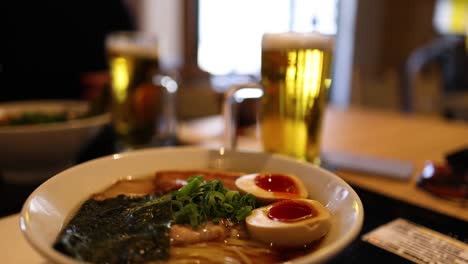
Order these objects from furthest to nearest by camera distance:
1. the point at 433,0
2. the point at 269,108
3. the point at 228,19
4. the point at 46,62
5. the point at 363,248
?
1. the point at 433,0
2. the point at 228,19
3. the point at 46,62
4. the point at 269,108
5. the point at 363,248

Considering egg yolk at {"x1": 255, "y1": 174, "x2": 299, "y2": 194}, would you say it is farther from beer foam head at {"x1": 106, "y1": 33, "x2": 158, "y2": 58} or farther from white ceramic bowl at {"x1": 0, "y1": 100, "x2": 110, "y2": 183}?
beer foam head at {"x1": 106, "y1": 33, "x2": 158, "y2": 58}

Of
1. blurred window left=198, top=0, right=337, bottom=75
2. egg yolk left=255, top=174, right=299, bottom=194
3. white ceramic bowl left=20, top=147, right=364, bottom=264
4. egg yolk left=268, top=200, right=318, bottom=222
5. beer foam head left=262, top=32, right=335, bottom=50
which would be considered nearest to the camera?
white ceramic bowl left=20, top=147, right=364, bottom=264

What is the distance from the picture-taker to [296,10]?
19.6ft

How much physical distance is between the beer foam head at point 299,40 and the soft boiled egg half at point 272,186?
0.52m

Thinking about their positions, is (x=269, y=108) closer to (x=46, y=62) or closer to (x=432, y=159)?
(x=432, y=159)

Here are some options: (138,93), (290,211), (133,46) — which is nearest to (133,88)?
(138,93)

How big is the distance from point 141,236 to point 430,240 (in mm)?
610

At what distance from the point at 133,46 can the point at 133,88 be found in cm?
17

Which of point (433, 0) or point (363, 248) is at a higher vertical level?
point (433, 0)

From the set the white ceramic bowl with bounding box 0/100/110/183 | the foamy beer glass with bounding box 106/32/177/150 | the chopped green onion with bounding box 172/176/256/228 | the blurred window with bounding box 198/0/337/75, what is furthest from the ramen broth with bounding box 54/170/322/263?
the blurred window with bounding box 198/0/337/75

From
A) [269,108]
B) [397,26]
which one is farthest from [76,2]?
[397,26]

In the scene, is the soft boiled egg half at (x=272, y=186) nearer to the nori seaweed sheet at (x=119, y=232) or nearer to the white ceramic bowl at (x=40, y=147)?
the nori seaweed sheet at (x=119, y=232)

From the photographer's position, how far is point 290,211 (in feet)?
2.34

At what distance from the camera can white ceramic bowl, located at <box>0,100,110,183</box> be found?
3.65 ft
